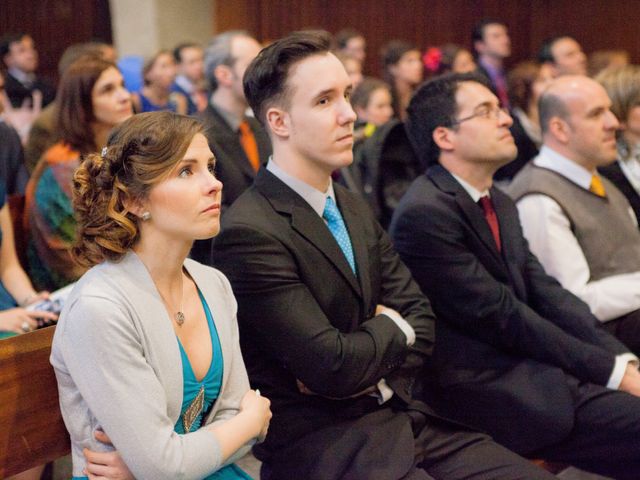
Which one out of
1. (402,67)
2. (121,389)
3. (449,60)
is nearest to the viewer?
(121,389)

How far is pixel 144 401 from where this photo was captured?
1.61m

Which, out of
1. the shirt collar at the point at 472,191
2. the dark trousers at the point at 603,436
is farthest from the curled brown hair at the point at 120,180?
the dark trousers at the point at 603,436

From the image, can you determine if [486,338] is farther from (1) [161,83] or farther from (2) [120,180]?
(1) [161,83]

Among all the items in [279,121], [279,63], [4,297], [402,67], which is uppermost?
[279,63]

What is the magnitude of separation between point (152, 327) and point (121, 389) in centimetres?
15

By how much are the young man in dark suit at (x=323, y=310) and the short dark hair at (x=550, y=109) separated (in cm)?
126

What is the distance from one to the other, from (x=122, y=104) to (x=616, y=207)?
2.06 metres

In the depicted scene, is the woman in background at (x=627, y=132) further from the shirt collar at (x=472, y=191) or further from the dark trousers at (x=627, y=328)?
the shirt collar at (x=472, y=191)

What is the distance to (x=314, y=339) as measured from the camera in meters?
1.99

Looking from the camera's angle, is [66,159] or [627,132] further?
[627,132]

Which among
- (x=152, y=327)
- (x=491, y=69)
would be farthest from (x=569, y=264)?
(x=491, y=69)

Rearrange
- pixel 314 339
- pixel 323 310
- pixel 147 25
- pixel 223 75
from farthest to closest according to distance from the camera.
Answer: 1. pixel 147 25
2. pixel 223 75
3. pixel 323 310
4. pixel 314 339

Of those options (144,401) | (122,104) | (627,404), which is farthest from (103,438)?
(122,104)

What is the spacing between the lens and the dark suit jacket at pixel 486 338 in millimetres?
2500
